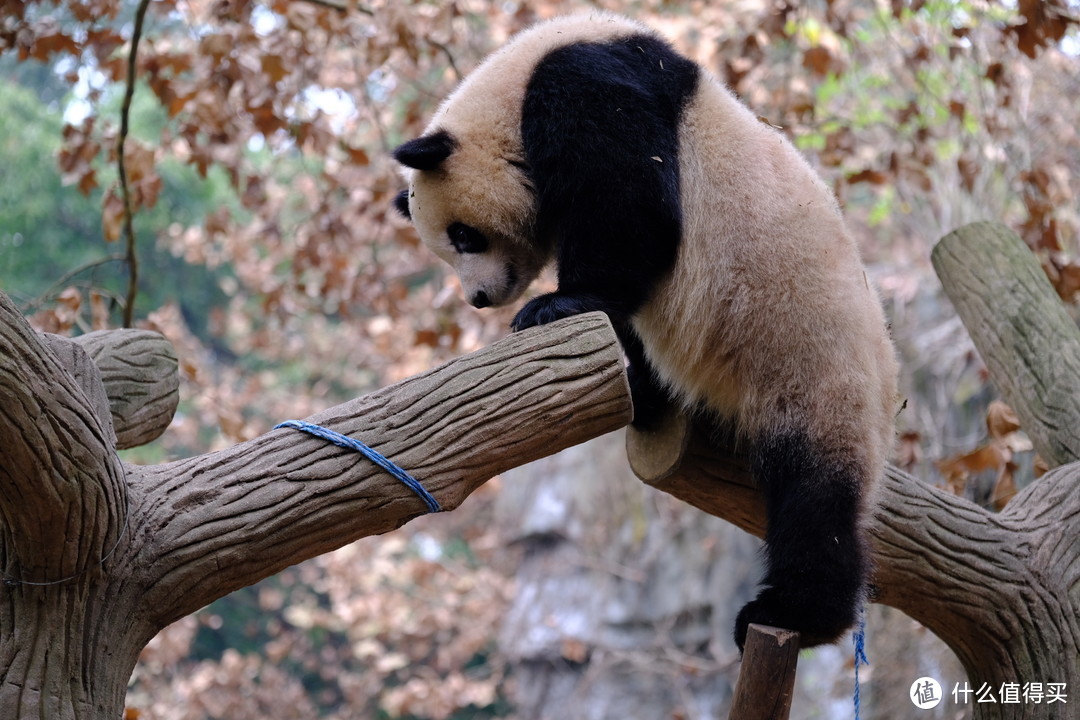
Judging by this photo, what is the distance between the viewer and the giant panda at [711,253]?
2.38 metres

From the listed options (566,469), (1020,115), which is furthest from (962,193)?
(566,469)

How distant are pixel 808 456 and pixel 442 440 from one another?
3.12 feet

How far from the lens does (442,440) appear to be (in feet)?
6.86

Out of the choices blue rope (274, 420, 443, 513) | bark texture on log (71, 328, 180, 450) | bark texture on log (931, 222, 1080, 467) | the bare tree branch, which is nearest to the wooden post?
blue rope (274, 420, 443, 513)

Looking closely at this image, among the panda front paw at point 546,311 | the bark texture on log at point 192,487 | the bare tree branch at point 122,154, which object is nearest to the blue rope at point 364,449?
the bark texture on log at point 192,487

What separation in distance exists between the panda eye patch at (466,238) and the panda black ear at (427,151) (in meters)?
0.21

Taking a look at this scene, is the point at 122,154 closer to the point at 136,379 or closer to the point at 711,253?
the point at 136,379

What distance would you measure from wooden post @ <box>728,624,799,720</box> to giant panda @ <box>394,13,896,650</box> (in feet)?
0.49

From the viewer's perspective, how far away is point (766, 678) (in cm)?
212

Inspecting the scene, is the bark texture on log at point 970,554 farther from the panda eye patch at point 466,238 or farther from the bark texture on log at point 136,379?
the bark texture on log at point 136,379

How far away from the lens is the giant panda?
2.38m

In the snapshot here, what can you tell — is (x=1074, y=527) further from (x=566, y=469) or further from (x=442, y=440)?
(x=566, y=469)

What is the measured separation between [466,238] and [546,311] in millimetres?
574

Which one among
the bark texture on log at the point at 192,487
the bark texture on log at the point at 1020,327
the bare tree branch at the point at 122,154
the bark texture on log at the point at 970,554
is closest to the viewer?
the bark texture on log at the point at 192,487
